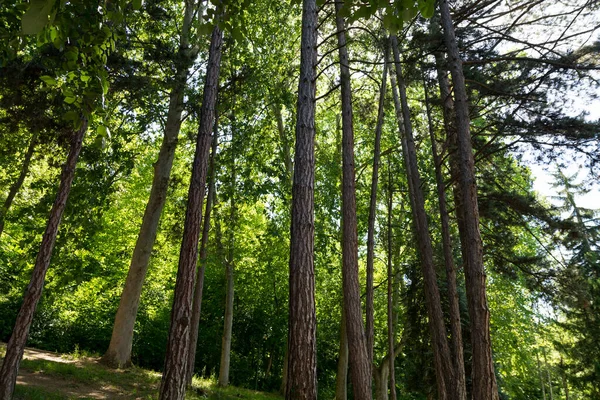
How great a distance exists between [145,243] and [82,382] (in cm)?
339

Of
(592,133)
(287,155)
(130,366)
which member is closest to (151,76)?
(287,155)

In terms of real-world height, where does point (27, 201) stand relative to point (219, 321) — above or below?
above

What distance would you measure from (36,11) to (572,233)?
35.8 ft

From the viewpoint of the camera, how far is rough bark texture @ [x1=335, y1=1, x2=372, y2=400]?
6.72m

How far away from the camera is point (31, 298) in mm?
6020

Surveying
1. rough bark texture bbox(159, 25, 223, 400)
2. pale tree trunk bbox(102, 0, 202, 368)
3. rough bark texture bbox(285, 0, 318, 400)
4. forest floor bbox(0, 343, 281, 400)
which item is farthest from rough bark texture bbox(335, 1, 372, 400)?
pale tree trunk bbox(102, 0, 202, 368)

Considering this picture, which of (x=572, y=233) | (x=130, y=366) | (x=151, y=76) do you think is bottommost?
A: (x=130, y=366)

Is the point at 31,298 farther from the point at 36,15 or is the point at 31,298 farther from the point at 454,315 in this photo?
the point at 454,315

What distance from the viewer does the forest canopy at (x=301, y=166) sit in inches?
191

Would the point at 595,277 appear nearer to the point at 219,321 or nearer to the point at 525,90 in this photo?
the point at 525,90

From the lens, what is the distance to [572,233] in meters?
9.25

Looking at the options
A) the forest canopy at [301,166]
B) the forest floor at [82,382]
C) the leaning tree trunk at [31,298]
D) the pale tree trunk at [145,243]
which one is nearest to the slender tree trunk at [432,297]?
the forest canopy at [301,166]

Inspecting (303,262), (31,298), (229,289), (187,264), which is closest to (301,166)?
(303,262)

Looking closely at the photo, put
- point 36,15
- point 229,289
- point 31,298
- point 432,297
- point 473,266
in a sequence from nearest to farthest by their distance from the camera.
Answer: point 36,15 → point 31,298 → point 473,266 → point 432,297 → point 229,289
